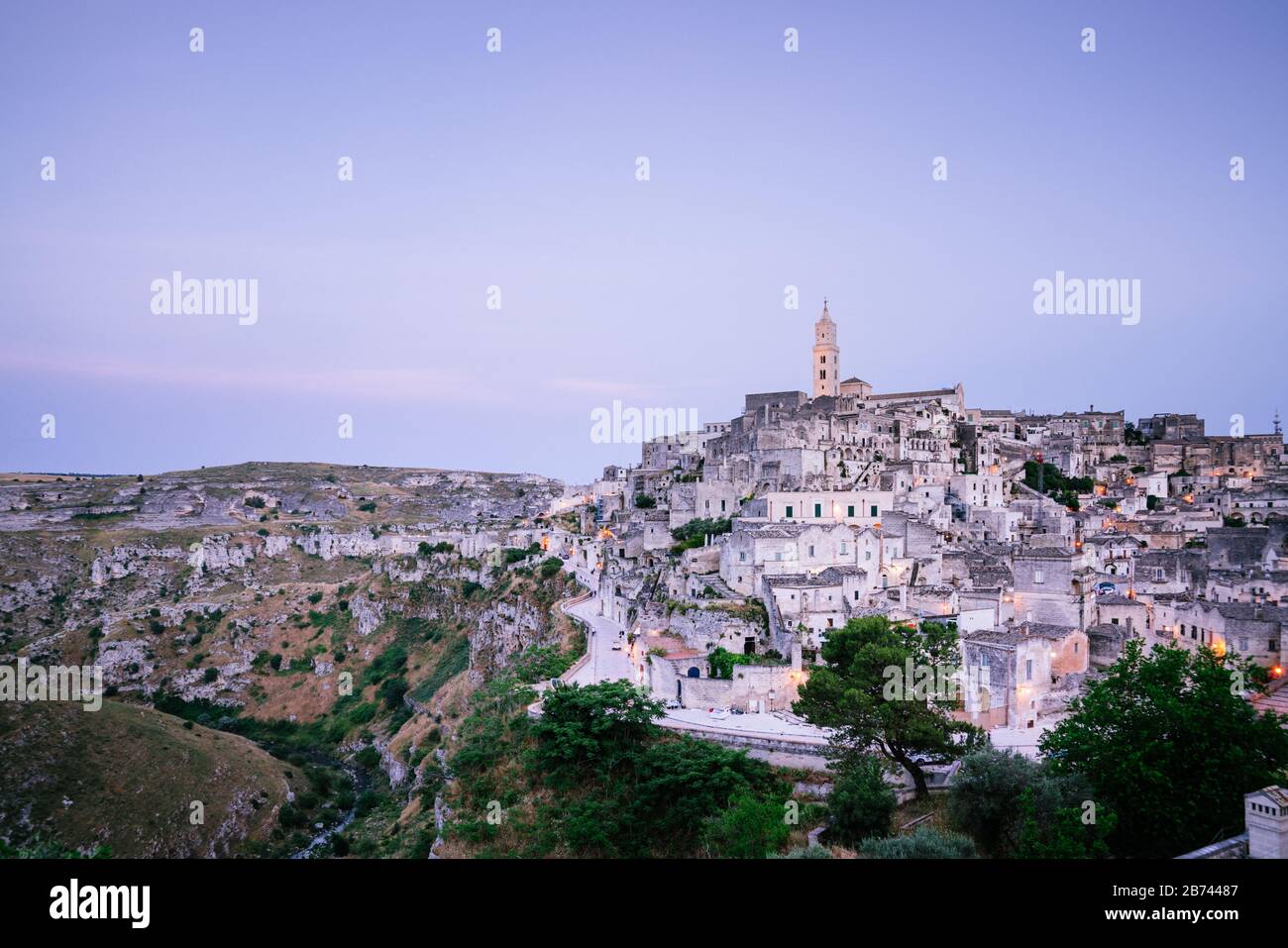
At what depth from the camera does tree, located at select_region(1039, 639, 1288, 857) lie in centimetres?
1586

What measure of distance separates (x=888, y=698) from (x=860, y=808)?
4673 mm

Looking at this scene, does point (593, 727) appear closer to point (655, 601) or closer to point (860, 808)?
point (860, 808)

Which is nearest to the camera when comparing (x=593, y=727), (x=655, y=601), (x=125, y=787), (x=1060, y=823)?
(x=1060, y=823)

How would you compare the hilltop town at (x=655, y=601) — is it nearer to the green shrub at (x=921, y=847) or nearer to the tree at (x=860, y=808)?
the tree at (x=860, y=808)

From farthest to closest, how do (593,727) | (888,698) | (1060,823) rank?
(593,727) → (888,698) → (1060,823)

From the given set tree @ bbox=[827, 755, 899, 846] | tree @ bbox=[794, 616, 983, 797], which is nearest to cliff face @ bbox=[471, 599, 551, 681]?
tree @ bbox=[794, 616, 983, 797]

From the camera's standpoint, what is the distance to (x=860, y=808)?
19.4 metres

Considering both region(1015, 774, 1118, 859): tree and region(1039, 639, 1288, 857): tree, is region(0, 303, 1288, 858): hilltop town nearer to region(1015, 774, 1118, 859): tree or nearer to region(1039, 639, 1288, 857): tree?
region(1015, 774, 1118, 859): tree

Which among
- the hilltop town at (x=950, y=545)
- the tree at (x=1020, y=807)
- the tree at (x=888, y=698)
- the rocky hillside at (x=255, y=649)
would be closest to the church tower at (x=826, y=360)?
the hilltop town at (x=950, y=545)

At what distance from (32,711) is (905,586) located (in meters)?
42.4

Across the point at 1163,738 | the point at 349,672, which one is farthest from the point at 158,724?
the point at 1163,738

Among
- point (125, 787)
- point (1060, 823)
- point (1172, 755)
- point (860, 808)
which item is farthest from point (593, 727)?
point (125, 787)

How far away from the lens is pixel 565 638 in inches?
1657

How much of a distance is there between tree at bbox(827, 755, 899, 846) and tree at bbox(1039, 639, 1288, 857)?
4.04 metres
